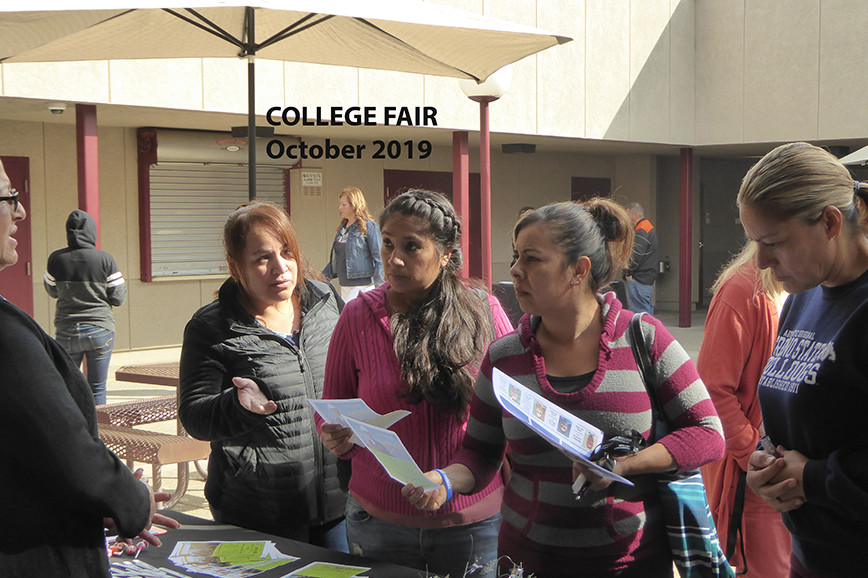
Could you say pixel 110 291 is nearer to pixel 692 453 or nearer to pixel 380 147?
pixel 692 453

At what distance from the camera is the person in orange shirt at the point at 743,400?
280 centimetres

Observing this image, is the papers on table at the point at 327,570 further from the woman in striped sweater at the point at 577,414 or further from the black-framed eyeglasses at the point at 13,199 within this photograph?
the black-framed eyeglasses at the point at 13,199

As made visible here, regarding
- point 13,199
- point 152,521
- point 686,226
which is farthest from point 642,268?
point 13,199

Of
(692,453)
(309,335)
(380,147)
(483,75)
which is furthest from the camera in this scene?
(380,147)

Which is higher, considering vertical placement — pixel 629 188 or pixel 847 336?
pixel 629 188

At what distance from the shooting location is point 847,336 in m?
1.83

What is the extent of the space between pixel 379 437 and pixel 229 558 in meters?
0.70

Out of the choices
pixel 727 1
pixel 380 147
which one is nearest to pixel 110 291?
pixel 380 147

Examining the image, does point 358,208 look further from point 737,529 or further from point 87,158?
point 737,529

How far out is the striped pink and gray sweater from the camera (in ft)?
6.91

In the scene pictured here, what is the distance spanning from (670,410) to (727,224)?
17927mm

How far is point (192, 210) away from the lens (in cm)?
1259

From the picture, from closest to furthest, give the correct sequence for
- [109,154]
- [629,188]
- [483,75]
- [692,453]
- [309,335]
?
[692,453] → [309,335] → [483,75] → [109,154] → [629,188]

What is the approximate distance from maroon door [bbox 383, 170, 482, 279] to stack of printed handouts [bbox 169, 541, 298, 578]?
12365mm
